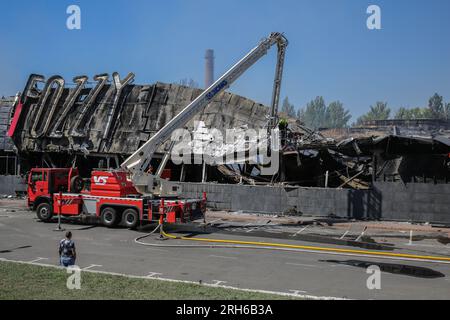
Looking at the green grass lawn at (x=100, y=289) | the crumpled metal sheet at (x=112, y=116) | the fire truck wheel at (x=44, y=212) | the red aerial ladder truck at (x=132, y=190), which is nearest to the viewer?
the green grass lawn at (x=100, y=289)

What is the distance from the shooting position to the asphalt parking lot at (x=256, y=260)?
488 inches


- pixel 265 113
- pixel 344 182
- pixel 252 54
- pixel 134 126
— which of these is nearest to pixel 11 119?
pixel 134 126

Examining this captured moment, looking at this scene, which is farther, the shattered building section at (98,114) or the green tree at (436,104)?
the green tree at (436,104)

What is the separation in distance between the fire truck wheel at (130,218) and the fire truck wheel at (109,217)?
1.53ft

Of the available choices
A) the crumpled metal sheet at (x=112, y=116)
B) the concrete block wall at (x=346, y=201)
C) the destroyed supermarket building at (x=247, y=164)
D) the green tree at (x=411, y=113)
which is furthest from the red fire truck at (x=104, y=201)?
the green tree at (x=411, y=113)

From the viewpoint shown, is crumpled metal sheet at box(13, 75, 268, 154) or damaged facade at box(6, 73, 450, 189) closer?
damaged facade at box(6, 73, 450, 189)

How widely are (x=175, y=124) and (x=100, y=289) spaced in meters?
12.8

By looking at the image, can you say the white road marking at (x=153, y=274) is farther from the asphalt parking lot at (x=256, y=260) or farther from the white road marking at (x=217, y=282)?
the white road marking at (x=217, y=282)

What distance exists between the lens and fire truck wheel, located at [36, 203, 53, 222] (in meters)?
23.8

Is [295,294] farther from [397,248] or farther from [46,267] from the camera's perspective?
[397,248]

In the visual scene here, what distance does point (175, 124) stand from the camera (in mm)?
22609

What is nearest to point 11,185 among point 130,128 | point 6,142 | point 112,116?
point 6,142

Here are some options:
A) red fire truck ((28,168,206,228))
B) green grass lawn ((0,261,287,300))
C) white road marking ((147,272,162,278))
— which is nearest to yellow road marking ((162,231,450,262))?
red fire truck ((28,168,206,228))

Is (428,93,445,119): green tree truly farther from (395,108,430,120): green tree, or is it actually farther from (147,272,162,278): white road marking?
(147,272,162,278): white road marking
